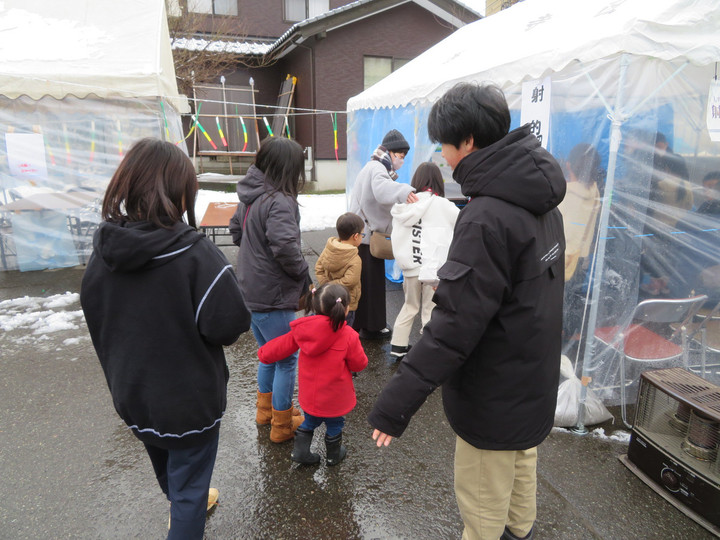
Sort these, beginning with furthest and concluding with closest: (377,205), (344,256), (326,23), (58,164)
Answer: (326,23) < (58,164) < (377,205) < (344,256)

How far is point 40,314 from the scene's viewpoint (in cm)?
A: 510

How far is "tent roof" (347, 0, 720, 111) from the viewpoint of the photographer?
265cm

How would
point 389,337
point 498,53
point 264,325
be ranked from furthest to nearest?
point 389,337 → point 498,53 → point 264,325

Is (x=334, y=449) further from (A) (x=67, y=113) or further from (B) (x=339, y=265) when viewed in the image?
(A) (x=67, y=113)

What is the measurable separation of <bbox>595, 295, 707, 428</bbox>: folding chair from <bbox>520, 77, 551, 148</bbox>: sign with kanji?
131cm

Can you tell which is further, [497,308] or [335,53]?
[335,53]

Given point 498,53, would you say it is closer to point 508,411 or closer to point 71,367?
point 508,411

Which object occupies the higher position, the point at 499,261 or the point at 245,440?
the point at 499,261

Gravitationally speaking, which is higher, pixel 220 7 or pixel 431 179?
pixel 220 7

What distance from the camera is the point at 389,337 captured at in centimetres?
461

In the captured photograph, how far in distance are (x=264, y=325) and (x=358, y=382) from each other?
1.25 metres

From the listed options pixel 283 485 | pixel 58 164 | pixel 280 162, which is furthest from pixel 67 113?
pixel 283 485

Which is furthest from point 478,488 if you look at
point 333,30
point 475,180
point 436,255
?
point 333,30

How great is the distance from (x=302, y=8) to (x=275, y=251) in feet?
54.8
